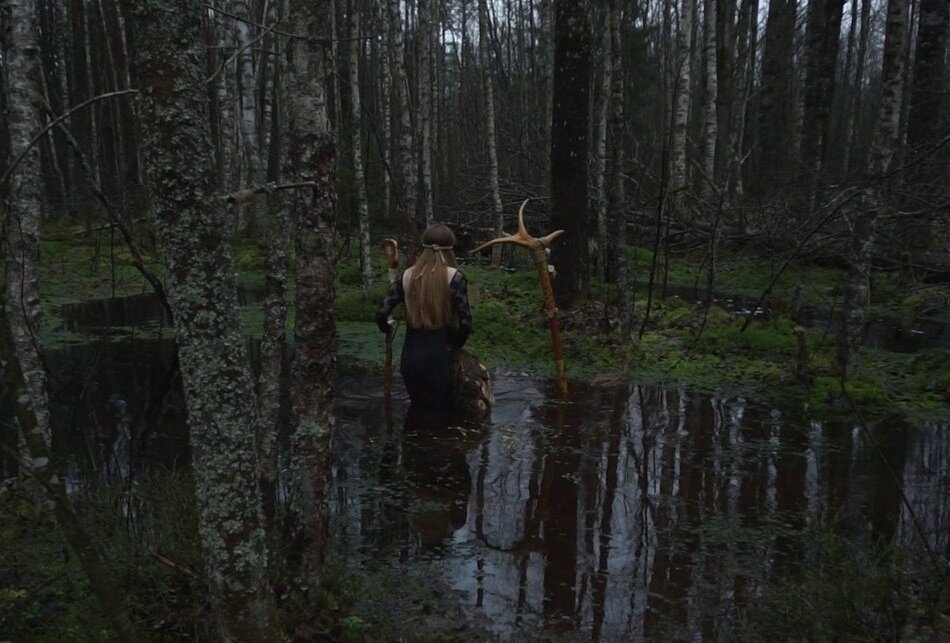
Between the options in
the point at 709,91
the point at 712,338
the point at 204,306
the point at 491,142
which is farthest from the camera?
the point at 709,91

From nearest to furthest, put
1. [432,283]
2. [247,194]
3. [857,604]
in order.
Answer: [247,194] → [857,604] → [432,283]

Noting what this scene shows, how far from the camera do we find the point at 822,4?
20188mm

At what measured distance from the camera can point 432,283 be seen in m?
7.12

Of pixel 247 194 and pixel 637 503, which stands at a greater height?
pixel 247 194

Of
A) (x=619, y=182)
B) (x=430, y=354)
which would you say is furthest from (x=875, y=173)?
(x=430, y=354)

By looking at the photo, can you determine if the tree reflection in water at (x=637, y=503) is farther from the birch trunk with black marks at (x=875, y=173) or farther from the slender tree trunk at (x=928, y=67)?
the slender tree trunk at (x=928, y=67)

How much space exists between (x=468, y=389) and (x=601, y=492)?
2159 millimetres

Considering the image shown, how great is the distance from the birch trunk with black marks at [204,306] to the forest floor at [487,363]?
69 cm

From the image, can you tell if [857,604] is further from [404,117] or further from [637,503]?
[404,117]

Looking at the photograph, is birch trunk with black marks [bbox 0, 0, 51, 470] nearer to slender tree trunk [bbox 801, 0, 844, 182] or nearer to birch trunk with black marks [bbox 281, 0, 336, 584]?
birch trunk with black marks [bbox 281, 0, 336, 584]

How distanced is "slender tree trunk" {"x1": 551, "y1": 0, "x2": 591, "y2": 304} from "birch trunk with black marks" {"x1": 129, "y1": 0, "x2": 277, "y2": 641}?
9.09m

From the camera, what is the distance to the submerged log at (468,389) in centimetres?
756

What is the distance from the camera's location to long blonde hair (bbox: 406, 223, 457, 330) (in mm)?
7070

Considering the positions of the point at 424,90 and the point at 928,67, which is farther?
the point at 424,90
